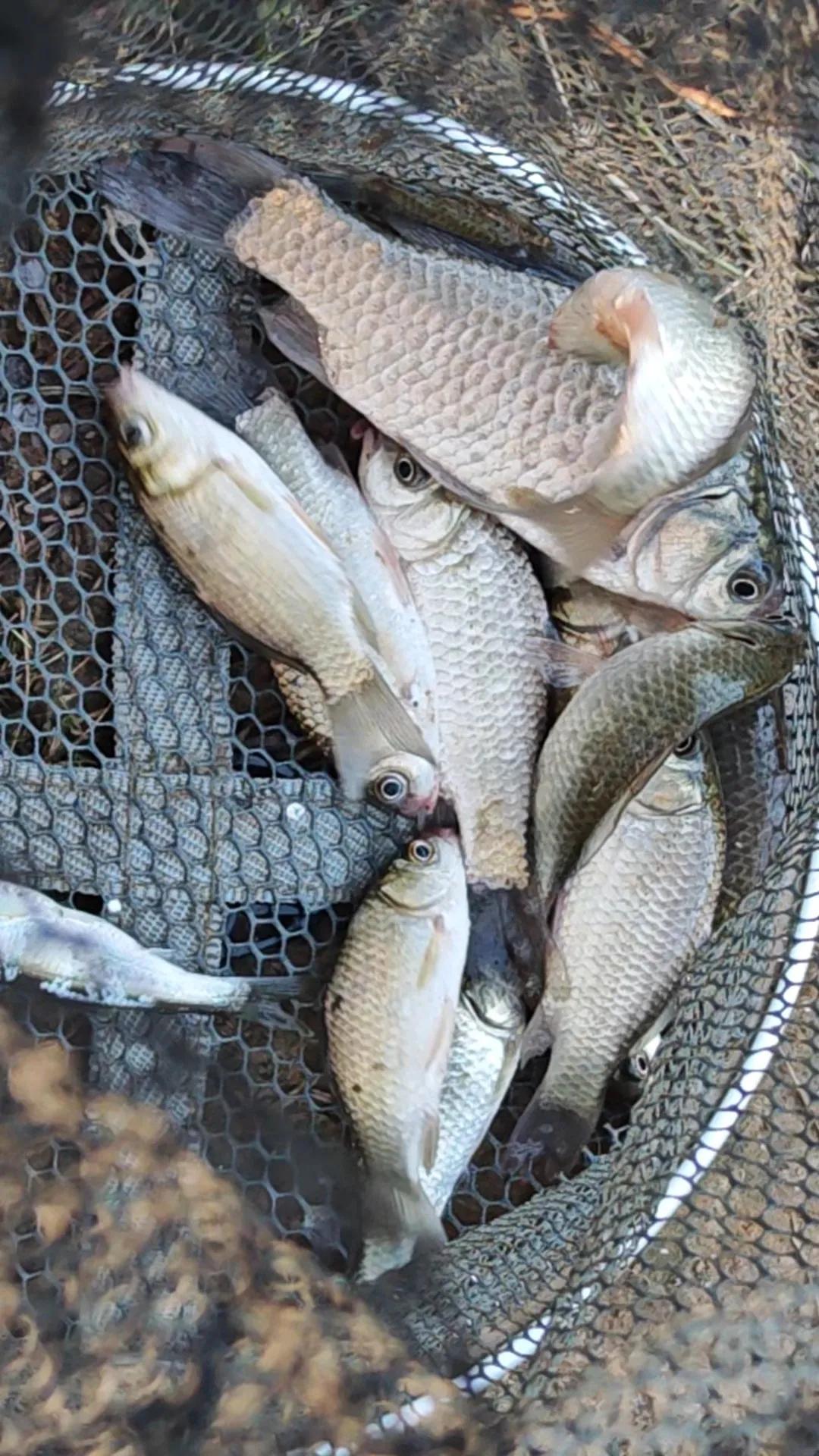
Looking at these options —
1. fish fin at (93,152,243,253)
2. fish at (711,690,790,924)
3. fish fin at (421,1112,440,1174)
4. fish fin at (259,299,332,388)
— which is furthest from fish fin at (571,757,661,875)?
fish fin at (93,152,243,253)

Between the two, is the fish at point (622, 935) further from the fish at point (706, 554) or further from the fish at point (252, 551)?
the fish at point (252, 551)

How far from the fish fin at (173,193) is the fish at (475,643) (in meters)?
0.37

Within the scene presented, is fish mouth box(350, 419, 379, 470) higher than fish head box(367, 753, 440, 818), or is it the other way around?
fish mouth box(350, 419, 379, 470)

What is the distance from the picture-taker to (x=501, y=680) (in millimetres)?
2016

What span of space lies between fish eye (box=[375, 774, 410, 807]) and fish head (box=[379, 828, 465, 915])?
71 millimetres

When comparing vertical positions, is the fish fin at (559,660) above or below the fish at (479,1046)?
above

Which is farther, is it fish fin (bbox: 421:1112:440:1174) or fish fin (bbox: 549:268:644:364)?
Answer: fish fin (bbox: 421:1112:440:1174)

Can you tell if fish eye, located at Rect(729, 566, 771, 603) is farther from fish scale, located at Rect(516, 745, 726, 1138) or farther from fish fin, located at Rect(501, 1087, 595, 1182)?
fish fin, located at Rect(501, 1087, 595, 1182)

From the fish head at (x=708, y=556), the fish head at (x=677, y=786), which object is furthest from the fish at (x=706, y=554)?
the fish head at (x=677, y=786)

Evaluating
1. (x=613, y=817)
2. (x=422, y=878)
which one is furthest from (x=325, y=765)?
(x=613, y=817)

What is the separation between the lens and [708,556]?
1940 mm

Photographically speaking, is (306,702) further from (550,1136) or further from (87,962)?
(550,1136)

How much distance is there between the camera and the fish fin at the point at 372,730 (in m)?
1.97

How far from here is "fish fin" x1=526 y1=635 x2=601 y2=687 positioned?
203cm
